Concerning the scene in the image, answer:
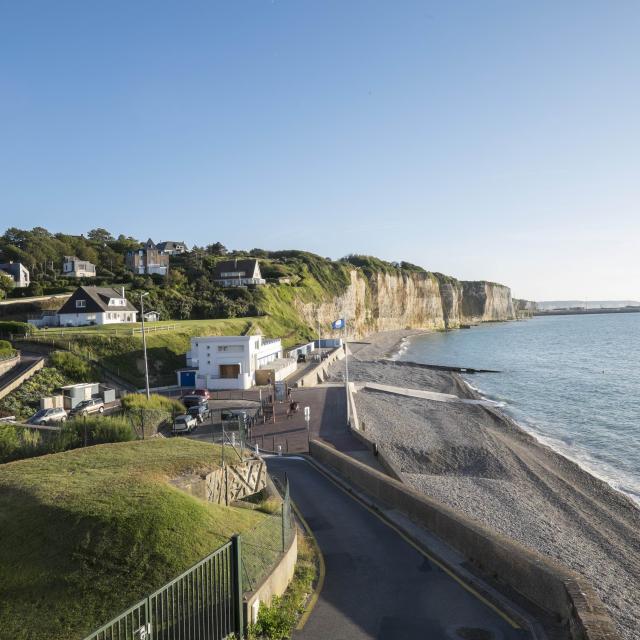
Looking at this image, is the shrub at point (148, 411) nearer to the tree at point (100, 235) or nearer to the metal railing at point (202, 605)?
the metal railing at point (202, 605)

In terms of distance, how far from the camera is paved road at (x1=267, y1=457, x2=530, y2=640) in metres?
9.47

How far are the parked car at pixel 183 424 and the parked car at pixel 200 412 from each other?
1.79m

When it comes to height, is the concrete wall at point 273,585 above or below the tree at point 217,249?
below

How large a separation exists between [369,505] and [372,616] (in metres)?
7.33

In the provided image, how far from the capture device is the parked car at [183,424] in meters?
31.4

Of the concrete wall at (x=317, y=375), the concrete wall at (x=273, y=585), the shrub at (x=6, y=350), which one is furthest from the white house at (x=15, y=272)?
the concrete wall at (x=273, y=585)

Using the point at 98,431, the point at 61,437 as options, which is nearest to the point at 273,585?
the point at 98,431

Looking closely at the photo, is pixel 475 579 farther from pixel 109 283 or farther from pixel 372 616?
pixel 109 283

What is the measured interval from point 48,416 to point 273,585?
2748 cm

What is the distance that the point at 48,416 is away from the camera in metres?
32.5

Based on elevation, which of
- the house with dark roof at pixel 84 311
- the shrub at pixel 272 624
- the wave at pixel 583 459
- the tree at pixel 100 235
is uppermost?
the tree at pixel 100 235

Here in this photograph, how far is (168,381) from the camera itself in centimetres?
5066

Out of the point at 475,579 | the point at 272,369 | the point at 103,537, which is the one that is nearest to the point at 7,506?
the point at 103,537

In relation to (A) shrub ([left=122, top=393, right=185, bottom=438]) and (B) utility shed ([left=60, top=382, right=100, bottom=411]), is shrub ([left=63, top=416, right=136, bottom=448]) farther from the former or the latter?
(B) utility shed ([left=60, top=382, right=100, bottom=411])
